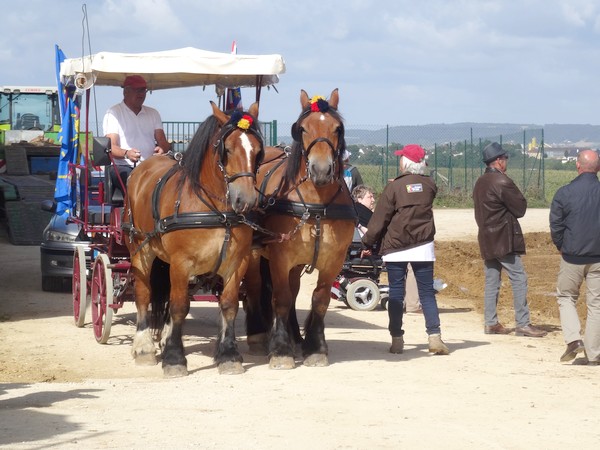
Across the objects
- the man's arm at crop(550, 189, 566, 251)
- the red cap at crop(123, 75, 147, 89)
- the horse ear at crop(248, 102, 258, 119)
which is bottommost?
the man's arm at crop(550, 189, 566, 251)

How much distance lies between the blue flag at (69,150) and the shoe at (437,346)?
4.52m

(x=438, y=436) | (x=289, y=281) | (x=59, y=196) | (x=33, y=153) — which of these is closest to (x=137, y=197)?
(x=289, y=281)

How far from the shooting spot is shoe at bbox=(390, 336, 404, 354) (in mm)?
11180

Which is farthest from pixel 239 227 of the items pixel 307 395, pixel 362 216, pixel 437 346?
pixel 362 216

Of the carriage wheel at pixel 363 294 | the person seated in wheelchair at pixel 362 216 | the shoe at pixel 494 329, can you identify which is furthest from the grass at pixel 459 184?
the shoe at pixel 494 329

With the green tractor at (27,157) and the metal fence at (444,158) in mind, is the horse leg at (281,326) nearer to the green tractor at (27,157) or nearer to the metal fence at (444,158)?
the green tractor at (27,157)

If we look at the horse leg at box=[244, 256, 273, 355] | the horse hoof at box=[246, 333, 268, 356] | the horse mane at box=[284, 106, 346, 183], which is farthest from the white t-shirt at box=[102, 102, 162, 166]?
the horse mane at box=[284, 106, 346, 183]

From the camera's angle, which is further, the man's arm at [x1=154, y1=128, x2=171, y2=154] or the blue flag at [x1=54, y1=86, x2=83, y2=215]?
the blue flag at [x1=54, y1=86, x2=83, y2=215]

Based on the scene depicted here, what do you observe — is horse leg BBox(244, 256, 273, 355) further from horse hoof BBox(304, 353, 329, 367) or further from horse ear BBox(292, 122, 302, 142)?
horse ear BBox(292, 122, 302, 142)

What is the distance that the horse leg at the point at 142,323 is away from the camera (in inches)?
420

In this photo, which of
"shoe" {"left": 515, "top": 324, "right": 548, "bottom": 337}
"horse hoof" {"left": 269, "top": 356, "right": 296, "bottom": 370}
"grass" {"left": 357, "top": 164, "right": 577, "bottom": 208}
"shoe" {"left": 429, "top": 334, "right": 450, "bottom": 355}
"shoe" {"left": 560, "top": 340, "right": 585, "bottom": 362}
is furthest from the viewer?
"grass" {"left": 357, "top": 164, "right": 577, "bottom": 208}

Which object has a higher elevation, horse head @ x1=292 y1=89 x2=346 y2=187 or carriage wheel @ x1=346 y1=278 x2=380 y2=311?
horse head @ x1=292 y1=89 x2=346 y2=187

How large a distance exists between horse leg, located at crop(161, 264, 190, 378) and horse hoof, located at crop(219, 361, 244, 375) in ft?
1.03

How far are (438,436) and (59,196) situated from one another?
26.2ft
